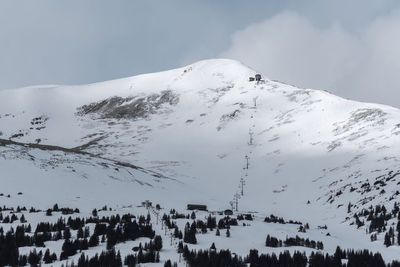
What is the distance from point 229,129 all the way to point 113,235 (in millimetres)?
118351

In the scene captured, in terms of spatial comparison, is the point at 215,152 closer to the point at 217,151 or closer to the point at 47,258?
the point at 217,151

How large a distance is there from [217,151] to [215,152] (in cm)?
97

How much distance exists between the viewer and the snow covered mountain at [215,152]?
2576 inches

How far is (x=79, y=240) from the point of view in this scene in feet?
109

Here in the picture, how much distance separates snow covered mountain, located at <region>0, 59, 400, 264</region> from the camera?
65.4 meters

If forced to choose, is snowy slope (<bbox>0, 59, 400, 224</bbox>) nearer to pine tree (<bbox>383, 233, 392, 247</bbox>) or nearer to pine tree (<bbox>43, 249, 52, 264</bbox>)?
pine tree (<bbox>383, 233, 392, 247</bbox>)

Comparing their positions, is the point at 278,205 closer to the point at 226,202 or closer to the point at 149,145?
the point at 226,202

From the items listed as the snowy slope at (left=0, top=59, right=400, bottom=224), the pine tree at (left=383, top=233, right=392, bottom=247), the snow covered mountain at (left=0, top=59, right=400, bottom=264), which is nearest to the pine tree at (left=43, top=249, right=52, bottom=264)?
the pine tree at (left=383, top=233, right=392, bottom=247)

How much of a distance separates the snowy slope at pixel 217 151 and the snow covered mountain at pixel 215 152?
0.32m

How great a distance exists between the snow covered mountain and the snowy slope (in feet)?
1.05

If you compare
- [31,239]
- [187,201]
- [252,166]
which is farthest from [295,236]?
[252,166]

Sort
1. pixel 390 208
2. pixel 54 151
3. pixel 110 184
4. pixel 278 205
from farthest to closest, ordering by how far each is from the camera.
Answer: pixel 54 151 → pixel 278 205 → pixel 110 184 → pixel 390 208

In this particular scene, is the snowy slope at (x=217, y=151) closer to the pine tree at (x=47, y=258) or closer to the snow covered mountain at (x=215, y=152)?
the snow covered mountain at (x=215, y=152)

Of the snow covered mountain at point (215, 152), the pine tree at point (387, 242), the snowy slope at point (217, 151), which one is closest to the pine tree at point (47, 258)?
the pine tree at point (387, 242)
